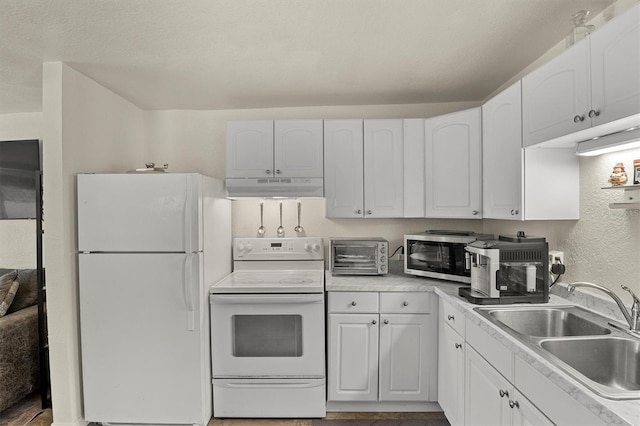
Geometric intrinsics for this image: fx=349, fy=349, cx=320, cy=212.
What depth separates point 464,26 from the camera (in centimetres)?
180

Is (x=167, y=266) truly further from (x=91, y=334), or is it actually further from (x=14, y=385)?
(x=14, y=385)

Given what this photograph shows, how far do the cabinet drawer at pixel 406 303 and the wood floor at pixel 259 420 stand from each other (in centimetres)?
74

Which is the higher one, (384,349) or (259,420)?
(384,349)

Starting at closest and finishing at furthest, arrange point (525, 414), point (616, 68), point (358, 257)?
point (616, 68), point (525, 414), point (358, 257)

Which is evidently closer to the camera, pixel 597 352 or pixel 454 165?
pixel 597 352

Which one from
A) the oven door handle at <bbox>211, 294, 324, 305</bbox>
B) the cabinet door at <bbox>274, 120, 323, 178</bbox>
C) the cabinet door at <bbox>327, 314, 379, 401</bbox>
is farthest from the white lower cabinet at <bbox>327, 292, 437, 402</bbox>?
the cabinet door at <bbox>274, 120, 323, 178</bbox>

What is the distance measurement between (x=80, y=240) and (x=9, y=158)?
1.74 meters

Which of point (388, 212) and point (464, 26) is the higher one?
point (464, 26)

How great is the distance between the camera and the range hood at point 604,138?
→ 1262 millimetres

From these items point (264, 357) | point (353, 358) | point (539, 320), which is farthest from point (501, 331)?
point (264, 357)

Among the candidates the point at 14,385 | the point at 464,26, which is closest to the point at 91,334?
the point at 14,385

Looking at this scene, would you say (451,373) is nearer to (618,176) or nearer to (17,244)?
(618,176)

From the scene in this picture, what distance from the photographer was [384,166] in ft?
9.01

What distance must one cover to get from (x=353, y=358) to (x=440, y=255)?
95 centimetres
